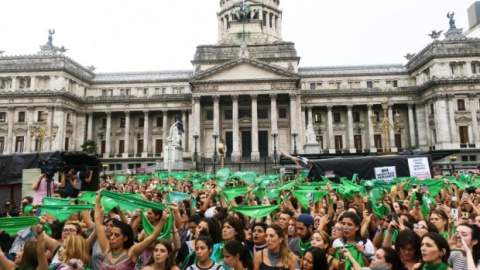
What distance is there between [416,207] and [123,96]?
5853 cm

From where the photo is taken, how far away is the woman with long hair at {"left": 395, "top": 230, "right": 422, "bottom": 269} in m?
5.12

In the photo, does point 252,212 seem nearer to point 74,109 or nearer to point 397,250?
point 397,250

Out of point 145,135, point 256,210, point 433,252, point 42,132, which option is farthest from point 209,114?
point 433,252

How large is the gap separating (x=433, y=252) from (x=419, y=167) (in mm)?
18781

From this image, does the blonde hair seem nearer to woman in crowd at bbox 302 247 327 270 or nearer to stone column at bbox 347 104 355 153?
woman in crowd at bbox 302 247 327 270

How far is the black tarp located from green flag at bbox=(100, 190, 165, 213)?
16086 millimetres

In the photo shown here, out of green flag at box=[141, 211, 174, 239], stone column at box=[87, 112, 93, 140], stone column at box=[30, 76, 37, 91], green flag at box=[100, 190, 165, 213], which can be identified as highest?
stone column at box=[30, 76, 37, 91]

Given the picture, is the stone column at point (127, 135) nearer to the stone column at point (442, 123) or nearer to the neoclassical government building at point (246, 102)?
the neoclassical government building at point (246, 102)

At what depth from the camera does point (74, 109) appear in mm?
59531

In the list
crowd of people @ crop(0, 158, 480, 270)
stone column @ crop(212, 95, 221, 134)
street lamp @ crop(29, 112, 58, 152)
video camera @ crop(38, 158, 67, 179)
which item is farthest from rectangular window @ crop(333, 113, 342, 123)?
video camera @ crop(38, 158, 67, 179)

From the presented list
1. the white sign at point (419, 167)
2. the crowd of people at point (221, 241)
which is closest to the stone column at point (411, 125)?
the white sign at point (419, 167)

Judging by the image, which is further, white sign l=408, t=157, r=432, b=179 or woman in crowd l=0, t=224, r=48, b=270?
white sign l=408, t=157, r=432, b=179

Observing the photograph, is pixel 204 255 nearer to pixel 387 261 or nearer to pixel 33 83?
pixel 387 261

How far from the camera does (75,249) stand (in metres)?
5.34
